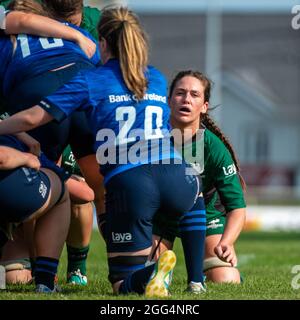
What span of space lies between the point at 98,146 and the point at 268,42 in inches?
1824

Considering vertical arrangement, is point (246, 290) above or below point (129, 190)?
below

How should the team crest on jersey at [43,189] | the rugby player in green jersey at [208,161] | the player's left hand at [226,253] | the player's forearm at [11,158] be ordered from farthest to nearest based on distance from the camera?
the rugby player in green jersey at [208,161] < the player's left hand at [226,253] < the team crest on jersey at [43,189] < the player's forearm at [11,158]

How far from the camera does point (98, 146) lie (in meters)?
6.13

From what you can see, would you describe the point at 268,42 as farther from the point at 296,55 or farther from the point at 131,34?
the point at 131,34

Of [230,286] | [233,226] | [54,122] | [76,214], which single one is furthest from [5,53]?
[230,286]

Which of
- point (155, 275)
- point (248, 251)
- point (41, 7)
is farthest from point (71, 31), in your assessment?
point (248, 251)

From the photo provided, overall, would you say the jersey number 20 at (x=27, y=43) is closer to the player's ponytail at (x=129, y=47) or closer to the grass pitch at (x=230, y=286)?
the player's ponytail at (x=129, y=47)

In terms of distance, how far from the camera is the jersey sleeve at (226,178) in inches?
276

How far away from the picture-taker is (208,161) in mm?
7211

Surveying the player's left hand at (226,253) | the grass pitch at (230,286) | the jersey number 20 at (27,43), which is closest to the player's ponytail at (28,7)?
the jersey number 20 at (27,43)

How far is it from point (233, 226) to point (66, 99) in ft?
5.11

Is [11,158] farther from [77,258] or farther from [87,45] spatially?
[77,258]

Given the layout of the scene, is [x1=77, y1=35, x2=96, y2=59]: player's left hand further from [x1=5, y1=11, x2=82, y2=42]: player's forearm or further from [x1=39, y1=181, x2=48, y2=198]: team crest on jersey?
[x1=39, y1=181, x2=48, y2=198]: team crest on jersey

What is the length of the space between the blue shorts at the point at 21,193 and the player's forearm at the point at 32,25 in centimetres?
93
